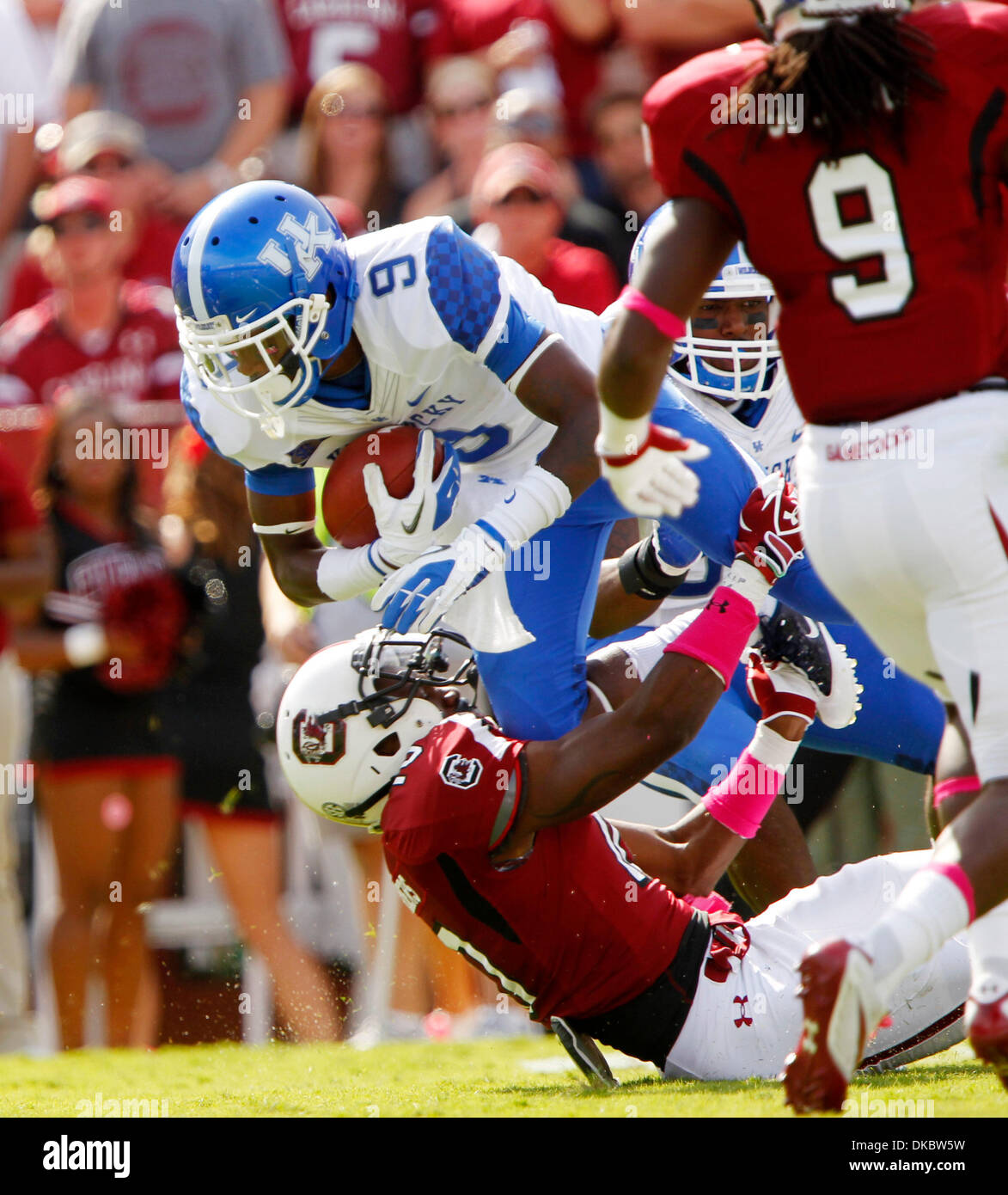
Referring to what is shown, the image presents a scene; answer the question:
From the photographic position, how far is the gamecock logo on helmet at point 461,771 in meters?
3.16

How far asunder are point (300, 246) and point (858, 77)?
4.20ft

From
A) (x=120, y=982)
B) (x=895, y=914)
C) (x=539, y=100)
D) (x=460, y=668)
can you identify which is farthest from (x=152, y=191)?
(x=895, y=914)

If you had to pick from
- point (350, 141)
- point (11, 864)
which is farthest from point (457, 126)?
point (11, 864)

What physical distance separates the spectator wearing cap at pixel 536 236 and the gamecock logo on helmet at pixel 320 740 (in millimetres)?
2735

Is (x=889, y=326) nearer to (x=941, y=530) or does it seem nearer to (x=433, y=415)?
(x=941, y=530)

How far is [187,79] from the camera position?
6.71 m

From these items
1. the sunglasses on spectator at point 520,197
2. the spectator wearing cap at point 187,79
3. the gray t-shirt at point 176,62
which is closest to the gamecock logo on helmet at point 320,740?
the sunglasses on spectator at point 520,197

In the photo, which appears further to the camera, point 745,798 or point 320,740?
point 745,798

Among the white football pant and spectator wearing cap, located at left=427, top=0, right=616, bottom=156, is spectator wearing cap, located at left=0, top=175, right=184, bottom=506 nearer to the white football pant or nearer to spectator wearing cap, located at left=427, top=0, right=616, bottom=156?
spectator wearing cap, located at left=427, top=0, right=616, bottom=156

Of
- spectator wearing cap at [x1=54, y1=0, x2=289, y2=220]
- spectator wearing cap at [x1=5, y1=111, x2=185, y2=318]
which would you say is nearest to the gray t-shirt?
spectator wearing cap at [x1=54, y1=0, x2=289, y2=220]

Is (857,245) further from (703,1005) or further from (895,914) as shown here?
(703,1005)

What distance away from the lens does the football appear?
11.8 ft

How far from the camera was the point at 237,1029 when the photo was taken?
5.85 metres

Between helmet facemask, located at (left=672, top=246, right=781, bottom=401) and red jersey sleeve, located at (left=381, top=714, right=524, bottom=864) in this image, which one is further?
helmet facemask, located at (left=672, top=246, right=781, bottom=401)
